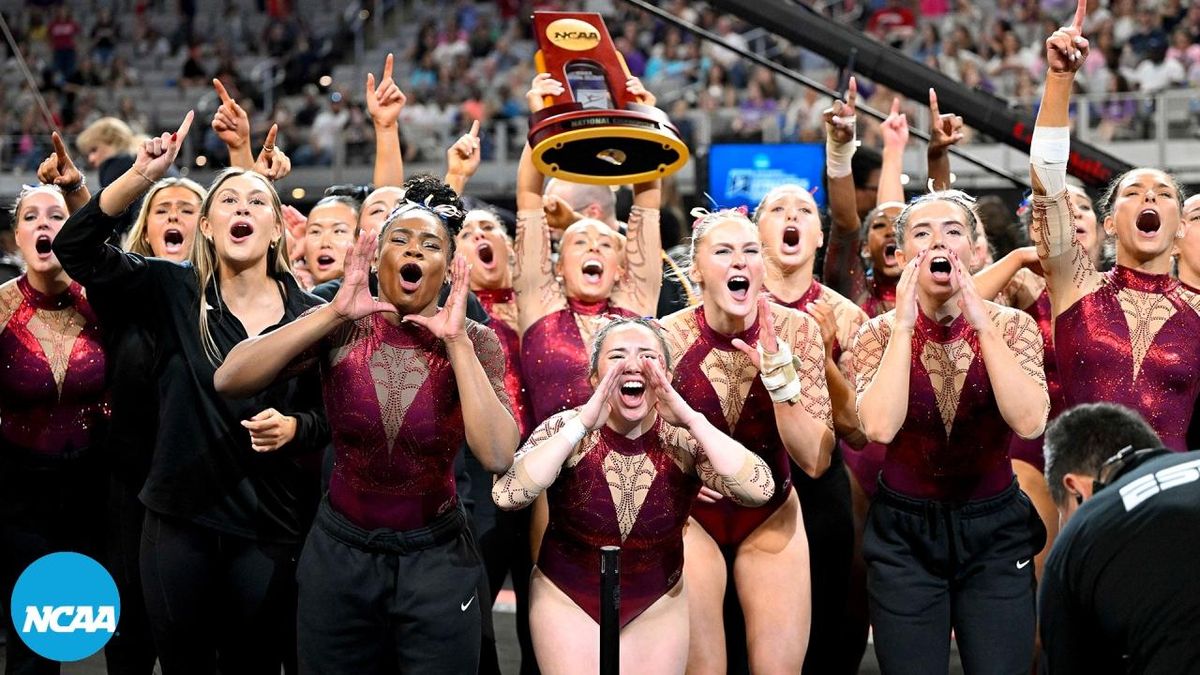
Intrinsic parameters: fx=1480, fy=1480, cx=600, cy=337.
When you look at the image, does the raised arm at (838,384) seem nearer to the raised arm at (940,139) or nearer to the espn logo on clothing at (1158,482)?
the raised arm at (940,139)

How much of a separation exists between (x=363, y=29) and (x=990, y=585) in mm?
13233

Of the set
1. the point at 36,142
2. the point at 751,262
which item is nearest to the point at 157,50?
the point at 36,142

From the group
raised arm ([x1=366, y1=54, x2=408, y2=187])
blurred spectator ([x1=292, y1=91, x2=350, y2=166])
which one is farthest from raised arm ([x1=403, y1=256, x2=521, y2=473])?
blurred spectator ([x1=292, y1=91, x2=350, y2=166])

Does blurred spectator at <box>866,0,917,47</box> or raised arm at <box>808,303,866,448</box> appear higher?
blurred spectator at <box>866,0,917,47</box>

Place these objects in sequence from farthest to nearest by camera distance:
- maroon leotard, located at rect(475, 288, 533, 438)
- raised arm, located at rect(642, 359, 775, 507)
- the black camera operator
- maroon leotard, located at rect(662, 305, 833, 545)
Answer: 1. maroon leotard, located at rect(475, 288, 533, 438)
2. maroon leotard, located at rect(662, 305, 833, 545)
3. raised arm, located at rect(642, 359, 775, 507)
4. the black camera operator

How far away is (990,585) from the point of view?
12.9 feet

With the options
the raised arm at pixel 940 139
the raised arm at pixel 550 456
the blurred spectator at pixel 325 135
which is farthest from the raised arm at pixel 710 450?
the blurred spectator at pixel 325 135

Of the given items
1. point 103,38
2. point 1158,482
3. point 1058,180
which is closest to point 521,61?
point 103,38

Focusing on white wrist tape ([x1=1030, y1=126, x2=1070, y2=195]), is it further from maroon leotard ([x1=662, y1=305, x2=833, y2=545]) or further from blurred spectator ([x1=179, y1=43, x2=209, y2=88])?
blurred spectator ([x1=179, y1=43, x2=209, y2=88])

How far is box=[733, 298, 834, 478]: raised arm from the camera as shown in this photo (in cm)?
393

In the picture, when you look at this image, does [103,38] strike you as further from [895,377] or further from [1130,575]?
[1130,575]

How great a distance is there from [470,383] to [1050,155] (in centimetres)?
173

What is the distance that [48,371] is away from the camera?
14.8 feet

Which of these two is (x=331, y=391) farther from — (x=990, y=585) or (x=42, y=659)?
(x=990, y=585)
